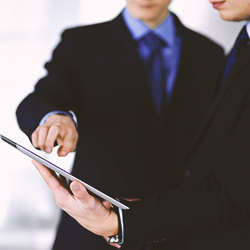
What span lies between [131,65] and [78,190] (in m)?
0.56

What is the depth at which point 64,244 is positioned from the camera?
99 centimetres

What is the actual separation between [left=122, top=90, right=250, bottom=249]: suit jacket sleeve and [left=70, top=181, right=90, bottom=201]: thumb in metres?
0.11

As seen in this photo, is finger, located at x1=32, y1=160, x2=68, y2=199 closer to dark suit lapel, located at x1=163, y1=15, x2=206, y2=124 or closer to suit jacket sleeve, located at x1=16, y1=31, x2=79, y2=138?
suit jacket sleeve, located at x1=16, y1=31, x2=79, y2=138

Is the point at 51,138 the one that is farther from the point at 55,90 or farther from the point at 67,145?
the point at 55,90

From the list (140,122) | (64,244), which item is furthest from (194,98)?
(64,244)

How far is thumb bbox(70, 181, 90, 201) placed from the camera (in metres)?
0.53

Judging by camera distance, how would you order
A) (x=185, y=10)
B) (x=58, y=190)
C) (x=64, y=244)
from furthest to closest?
(x=185, y=10) → (x=64, y=244) → (x=58, y=190)

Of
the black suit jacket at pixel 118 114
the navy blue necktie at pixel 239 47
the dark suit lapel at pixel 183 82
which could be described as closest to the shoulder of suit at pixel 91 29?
the black suit jacket at pixel 118 114

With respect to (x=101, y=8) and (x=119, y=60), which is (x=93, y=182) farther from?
(x=101, y=8)

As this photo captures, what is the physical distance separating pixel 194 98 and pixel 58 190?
656 millimetres

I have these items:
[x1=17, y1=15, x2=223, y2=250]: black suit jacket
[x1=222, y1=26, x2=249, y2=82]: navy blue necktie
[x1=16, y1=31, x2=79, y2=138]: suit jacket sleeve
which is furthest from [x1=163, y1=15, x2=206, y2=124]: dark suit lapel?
[x1=16, y1=31, x2=79, y2=138]: suit jacket sleeve

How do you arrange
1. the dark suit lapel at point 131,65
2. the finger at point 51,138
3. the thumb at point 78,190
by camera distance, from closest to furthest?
the thumb at point 78,190 < the finger at point 51,138 < the dark suit lapel at point 131,65

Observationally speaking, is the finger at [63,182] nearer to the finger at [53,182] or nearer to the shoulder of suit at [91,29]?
the finger at [53,182]

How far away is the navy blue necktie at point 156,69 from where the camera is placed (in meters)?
1.01
